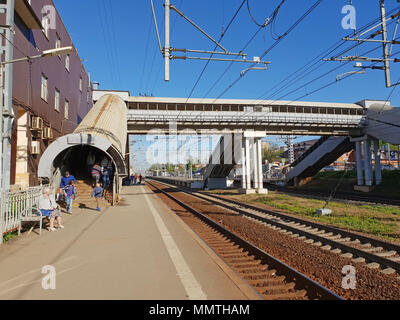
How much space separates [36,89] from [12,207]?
31.9ft

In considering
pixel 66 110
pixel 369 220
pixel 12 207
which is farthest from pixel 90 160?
pixel 369 220

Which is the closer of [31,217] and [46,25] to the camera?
[31,217]

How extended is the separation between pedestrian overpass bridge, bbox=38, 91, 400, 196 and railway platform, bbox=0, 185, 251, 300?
6.93 metres

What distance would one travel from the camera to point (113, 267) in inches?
215

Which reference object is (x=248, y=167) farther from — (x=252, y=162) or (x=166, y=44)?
(x=166, y=44)

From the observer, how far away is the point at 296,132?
1215 inches

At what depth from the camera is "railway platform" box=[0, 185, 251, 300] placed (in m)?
4.29

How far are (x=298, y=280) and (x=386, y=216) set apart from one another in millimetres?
10438

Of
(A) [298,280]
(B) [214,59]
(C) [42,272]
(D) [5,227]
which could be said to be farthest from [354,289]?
(B) [214,59]

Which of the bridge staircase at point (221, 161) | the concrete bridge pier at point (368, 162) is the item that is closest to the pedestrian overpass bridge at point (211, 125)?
the bridge staircase at point (221, 161)

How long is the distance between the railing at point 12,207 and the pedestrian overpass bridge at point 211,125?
4567 mm

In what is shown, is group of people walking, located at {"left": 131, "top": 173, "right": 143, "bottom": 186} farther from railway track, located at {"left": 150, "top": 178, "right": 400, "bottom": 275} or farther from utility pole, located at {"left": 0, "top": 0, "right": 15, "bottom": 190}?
utility pole, located at {"left": 0, "top": 0, "right": 15, "bottom": 190}
